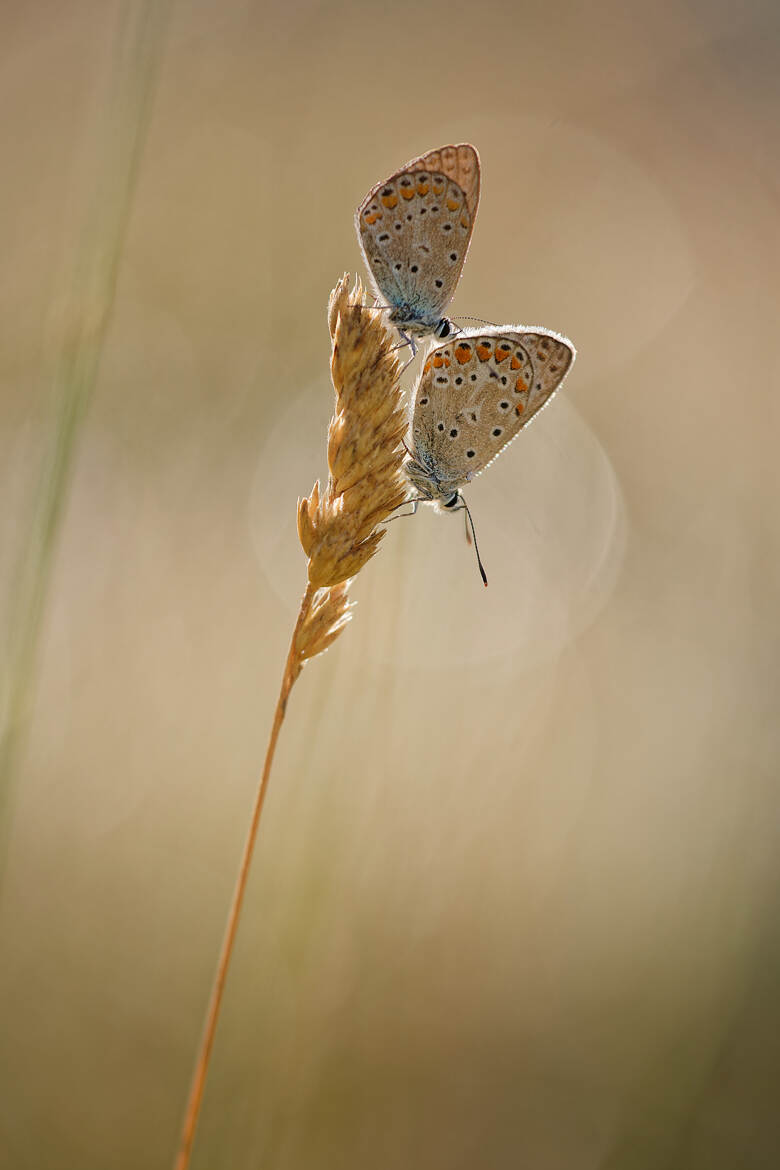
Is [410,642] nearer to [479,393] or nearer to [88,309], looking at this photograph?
[479,393]

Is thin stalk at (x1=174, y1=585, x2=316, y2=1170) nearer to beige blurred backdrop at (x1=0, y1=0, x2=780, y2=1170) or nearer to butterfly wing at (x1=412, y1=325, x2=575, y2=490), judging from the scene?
beige blurred backdrop at (x1=0, y1=0, x2=780, y2=1170)

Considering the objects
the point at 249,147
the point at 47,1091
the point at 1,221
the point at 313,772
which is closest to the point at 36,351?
the point at 1,221

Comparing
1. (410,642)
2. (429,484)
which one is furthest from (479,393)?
(410,642)

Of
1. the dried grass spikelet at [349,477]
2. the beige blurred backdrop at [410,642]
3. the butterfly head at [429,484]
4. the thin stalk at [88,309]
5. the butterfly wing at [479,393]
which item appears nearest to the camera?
the dried grass spikelet at [349,477]

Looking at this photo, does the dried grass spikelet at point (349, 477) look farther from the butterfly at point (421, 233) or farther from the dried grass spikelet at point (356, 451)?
the butterfly at point (421, 233)

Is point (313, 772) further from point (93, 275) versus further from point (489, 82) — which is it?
point (489, 82)

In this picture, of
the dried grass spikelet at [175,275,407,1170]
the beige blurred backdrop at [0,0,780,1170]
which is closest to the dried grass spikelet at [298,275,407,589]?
the dried grass spikelet at [175,275,407,1170]

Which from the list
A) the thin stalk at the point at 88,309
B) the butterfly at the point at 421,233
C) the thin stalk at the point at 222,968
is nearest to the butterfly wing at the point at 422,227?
the butterfly at the point at 421,233
